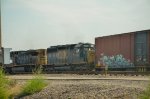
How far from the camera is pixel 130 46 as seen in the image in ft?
94.8

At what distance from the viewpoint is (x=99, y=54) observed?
32312 millimetres

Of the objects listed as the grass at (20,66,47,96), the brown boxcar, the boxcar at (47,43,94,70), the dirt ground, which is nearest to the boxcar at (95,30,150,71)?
the brown boxcar

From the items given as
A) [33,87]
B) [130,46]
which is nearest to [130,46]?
[130,46]

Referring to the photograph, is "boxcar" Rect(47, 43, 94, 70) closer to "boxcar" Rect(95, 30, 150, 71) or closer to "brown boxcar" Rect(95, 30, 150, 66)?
"boxcar" Rect(95, 30, 150, 71)

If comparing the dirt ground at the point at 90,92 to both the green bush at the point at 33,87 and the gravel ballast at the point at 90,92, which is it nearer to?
the gravel ballast at the point at 90,92

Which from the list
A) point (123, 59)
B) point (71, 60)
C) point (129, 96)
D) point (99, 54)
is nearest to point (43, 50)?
point (71, 60)

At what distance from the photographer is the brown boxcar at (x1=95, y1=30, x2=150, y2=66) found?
27.7m

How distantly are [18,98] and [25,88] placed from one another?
702mm

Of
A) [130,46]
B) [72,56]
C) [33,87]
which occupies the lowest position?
[33,87]

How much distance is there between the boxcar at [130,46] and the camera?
27656 mm

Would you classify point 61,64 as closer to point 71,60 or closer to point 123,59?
point 71,60

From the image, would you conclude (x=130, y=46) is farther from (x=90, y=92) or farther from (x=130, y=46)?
(x=90, y=92)

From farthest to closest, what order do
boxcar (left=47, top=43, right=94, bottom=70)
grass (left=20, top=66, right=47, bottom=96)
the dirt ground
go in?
1. boxcar (left=47, top=43, right=94, bottom=70)
2. grass (left=20, top=66, right=47, bottom=96)
3. the dirt ground

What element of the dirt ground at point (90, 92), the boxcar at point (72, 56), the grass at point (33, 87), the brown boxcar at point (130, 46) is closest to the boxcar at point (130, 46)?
the brown boxcar at point (130, 46)
